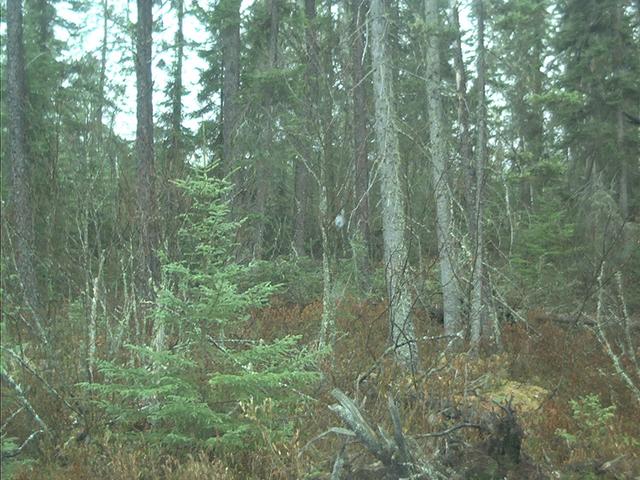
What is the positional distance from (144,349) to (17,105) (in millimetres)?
10026

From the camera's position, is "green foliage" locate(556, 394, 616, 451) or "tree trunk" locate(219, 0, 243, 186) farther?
"tree trunk" locate(219, 0, 243, 186)

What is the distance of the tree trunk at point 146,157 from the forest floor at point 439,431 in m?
1.44

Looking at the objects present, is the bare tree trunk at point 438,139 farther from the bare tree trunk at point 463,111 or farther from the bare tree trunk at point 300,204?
the bare tree trunk at point 300,204

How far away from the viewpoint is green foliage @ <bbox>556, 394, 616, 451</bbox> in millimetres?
6617

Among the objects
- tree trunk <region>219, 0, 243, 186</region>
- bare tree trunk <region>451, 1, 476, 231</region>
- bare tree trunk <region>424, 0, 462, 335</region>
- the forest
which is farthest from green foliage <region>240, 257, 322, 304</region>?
tree trunk <region>219, 0, 243, 186</region>

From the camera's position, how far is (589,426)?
720cm

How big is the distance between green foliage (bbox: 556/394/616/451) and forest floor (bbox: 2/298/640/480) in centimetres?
2

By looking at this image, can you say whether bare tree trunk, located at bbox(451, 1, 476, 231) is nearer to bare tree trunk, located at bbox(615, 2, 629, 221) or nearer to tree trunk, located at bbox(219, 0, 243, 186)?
bare tree trunk, located at bbox(615, 2, 629, 221)

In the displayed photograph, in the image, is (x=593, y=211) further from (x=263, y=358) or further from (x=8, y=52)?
(x=8, y=52)

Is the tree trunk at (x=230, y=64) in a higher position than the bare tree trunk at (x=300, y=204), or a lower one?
higher

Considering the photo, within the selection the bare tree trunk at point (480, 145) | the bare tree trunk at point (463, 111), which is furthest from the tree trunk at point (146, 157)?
the bare tree trunk at point (480, 145)

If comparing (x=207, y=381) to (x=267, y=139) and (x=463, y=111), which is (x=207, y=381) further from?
(x=267, y=139)

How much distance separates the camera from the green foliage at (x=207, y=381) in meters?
5.08

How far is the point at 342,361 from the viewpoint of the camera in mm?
7375
